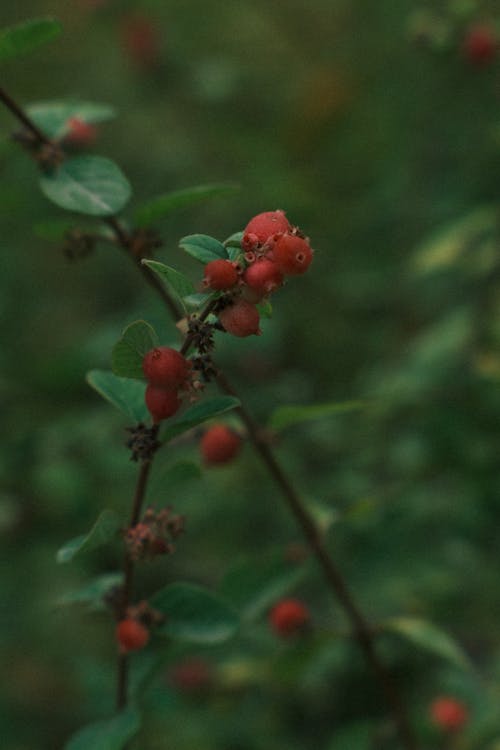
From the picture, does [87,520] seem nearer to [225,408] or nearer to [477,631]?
[477,631]

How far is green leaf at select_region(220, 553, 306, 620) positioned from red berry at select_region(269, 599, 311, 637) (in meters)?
0.12

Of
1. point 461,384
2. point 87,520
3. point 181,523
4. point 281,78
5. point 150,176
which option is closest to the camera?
point 181,523

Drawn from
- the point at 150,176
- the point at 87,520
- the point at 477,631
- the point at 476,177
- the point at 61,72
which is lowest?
the point at 477,631

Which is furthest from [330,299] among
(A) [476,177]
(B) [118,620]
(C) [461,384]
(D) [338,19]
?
(B) [118,620]

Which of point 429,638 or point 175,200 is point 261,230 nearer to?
point 175,200

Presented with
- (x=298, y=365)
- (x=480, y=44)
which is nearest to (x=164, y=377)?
(x=480, y=44)

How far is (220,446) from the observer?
1.34m

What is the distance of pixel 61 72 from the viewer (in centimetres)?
392

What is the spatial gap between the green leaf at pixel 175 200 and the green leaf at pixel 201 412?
0.95ft

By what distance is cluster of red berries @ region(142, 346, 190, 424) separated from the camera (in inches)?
35.4

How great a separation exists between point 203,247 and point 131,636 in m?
0.47

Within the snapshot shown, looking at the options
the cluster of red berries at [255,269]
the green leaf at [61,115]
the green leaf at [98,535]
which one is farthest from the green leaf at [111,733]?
the green leaf at [61,115]

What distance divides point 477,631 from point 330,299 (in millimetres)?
1187

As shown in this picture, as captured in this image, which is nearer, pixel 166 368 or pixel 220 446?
pixel 166 368
